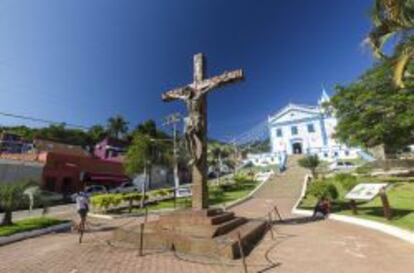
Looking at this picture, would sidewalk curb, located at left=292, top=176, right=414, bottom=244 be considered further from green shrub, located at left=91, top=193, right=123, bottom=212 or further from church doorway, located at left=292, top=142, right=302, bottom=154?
church doorway, located at left=292, top=142, right=302, bottom=154

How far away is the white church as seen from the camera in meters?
62.8

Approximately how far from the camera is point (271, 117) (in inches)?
2719

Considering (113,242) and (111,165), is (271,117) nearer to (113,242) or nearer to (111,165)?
(111,165)

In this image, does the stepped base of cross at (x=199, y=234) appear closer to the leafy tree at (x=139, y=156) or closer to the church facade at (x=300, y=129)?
the leafy tree at (x=139, y=156)

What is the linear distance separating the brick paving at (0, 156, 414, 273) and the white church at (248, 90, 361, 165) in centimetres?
5227

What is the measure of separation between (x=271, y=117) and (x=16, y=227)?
197 ft

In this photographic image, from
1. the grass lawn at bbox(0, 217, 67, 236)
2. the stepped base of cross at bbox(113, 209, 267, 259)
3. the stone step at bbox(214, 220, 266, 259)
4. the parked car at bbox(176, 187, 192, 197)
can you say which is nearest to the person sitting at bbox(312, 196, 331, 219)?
the stone step at bbox(214, 220, 266, 259)

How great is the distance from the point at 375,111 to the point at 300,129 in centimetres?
4121

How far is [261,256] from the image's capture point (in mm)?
8234

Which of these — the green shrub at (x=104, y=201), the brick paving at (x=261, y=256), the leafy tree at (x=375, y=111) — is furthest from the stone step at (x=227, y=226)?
the leafy tree at (x=375, y=111)

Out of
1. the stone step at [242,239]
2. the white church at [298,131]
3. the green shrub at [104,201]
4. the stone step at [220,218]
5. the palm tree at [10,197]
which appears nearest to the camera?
the stone step at [242,239]

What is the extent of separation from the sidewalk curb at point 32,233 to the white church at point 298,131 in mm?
51090

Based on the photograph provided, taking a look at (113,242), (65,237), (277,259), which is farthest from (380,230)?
(65,237)

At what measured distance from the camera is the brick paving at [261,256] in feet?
23.4
